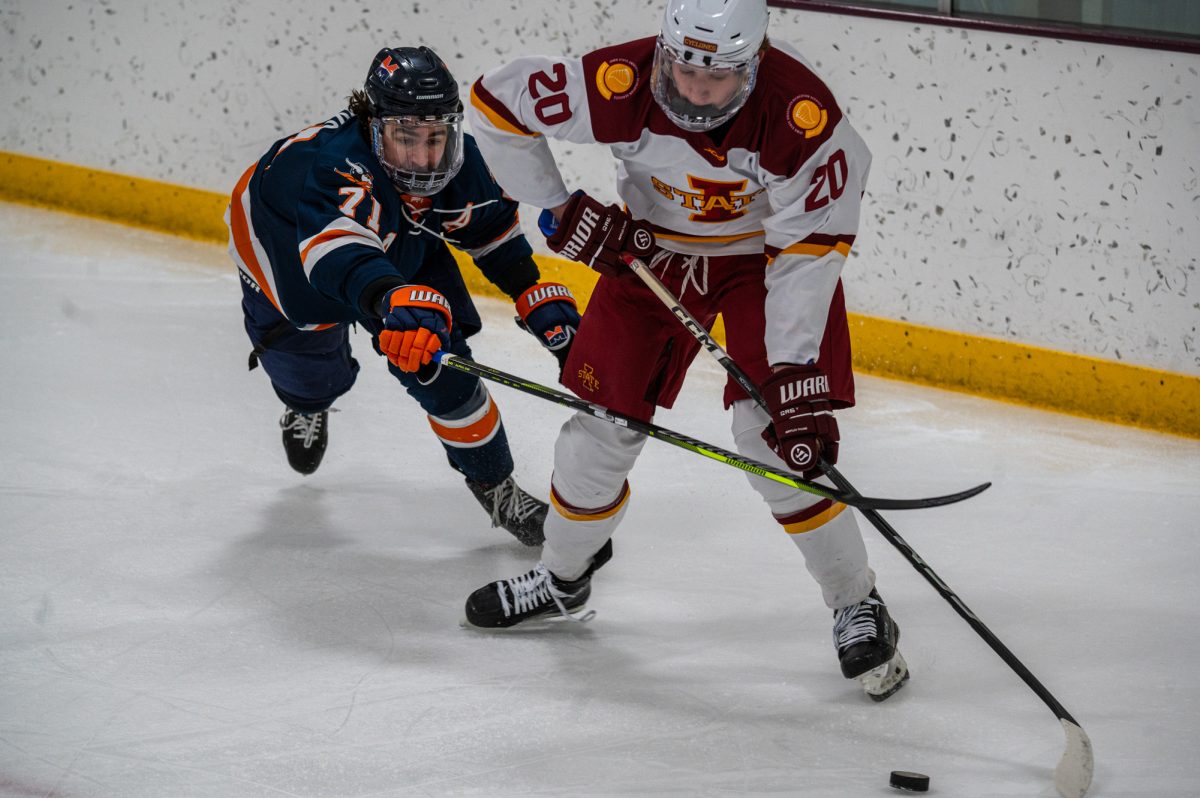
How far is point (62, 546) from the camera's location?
9.00ft

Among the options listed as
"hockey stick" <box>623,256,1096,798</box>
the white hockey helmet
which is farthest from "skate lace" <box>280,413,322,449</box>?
the white hockey helmet

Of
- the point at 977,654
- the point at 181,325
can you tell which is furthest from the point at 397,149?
the point at 181,325

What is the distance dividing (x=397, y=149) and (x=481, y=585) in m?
0.86

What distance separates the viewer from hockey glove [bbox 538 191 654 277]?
229cm

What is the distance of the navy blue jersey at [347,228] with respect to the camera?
2439mm

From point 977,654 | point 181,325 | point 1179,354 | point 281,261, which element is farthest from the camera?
point 181,325

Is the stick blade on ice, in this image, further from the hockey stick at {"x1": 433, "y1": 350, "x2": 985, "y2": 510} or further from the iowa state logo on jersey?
the iowa state logo on jersey

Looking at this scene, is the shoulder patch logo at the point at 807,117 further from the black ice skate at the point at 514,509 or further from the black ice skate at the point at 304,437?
the black ice skate at the point at 304,437

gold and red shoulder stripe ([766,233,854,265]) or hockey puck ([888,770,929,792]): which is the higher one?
gold and red shoulder stripe ([766,233,854,265])

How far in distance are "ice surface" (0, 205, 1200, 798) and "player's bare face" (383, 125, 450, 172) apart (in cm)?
81

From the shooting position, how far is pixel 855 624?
2277mm

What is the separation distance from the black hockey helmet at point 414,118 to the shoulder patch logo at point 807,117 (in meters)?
0.71

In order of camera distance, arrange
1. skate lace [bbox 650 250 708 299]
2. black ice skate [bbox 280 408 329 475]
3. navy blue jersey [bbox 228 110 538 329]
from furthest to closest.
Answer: black ice skate [bbox 280 408 329 475], navy blue jersey [bbox 228 110 538 329], skate lace [bbox 650 250 708 299]

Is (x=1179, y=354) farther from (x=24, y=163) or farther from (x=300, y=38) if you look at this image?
(x=24, y=163)
